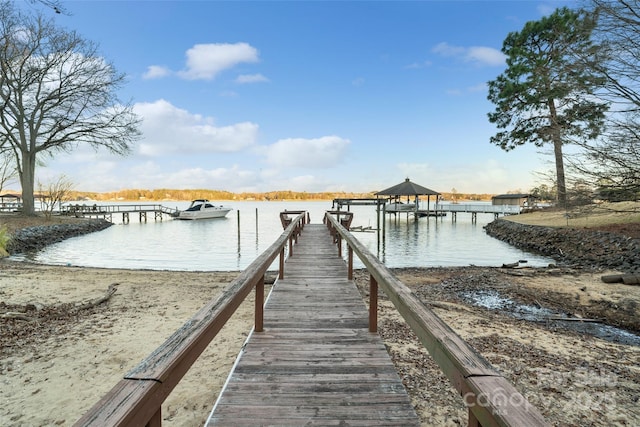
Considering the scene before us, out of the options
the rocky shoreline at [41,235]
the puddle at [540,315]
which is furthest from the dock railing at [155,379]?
Result: the rocky shoreline at [41,235]

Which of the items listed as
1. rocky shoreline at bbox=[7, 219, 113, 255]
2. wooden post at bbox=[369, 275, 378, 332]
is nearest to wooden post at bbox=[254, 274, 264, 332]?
wooden post at bbox=[369, 275, 378, 332]

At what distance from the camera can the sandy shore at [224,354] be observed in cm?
367

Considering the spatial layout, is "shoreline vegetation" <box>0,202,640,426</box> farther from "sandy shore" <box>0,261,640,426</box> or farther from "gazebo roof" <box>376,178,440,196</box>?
"gazebo roof" <box>376,178,440,196</box>

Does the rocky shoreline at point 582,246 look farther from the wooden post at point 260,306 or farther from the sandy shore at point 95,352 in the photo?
the sandy shore at point 95,352

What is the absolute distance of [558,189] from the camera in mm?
13828

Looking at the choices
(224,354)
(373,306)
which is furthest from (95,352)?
(373,306)

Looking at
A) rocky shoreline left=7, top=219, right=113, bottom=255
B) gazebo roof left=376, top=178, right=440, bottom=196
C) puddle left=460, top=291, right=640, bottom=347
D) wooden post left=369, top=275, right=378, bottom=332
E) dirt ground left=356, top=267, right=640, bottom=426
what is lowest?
puddle left=460, top=291, right=640, bottom=347

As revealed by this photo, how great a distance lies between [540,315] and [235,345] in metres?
7.01

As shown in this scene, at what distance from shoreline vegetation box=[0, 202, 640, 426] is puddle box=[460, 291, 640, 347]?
103mm

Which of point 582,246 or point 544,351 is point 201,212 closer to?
point 582,246

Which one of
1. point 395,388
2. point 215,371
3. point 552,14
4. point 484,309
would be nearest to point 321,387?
point 395,388

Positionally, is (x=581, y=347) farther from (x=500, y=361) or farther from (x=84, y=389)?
(x=84, y=389)

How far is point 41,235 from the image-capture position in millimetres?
22188

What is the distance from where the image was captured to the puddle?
6.67 meters
